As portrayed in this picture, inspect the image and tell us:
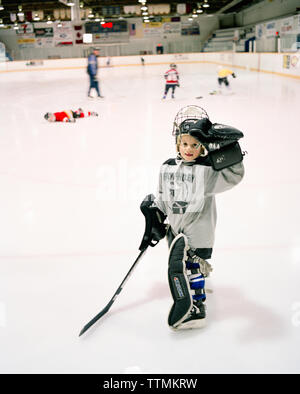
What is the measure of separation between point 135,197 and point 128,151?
4.96 ft

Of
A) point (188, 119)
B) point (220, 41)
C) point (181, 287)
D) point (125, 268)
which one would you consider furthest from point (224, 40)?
point (181, 287)

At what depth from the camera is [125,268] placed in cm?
205

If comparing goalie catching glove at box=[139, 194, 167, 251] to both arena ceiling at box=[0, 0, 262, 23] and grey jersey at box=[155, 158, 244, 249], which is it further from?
arena ceiling at box=[0, 0, 262, 23]

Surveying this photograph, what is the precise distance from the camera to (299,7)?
18.2 m

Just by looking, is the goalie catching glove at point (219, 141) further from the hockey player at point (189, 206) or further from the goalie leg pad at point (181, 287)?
the goalie leg pad at point (181, 287)

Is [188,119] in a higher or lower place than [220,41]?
lower

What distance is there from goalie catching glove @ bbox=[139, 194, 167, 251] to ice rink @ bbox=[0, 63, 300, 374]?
13.9 inches

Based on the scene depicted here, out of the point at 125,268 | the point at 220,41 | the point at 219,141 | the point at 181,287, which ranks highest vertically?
the point at 220,41

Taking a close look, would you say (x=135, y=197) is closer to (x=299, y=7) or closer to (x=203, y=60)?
(x=299, y=7)

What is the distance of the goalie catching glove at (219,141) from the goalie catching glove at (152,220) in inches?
14.8

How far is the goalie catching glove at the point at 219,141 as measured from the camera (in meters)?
1.21

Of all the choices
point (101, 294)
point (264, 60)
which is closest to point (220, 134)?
point (101, 294)

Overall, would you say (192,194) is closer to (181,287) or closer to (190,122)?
(190,122)

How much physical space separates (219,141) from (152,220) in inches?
19.0
